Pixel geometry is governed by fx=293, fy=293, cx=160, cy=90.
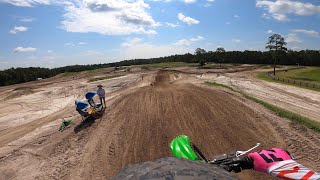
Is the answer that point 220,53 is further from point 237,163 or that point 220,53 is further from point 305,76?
point 237,163

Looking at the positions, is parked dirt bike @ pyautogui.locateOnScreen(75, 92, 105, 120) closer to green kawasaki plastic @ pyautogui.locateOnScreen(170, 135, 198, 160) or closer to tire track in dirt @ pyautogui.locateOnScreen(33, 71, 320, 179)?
tire track in dirt @ pyautogui.locateOnScreen(33, 71, 320, 179)

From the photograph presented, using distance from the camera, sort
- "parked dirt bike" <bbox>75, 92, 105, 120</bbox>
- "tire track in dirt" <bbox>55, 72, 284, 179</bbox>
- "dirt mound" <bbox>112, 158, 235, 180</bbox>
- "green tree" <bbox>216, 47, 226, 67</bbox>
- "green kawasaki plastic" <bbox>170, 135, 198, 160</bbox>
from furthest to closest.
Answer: "green tree" <bbox>216, 47, 226, 67</bbox>, "parked dirt bike" <bbox>75, 92, 105, 120</bbox>, "tire track in dirt" <bbox>55, 72, 284, 179</bbox>, "green kawasaki plastic" <bbox>170, 135, 198, 160</bbox>, "dirt mound" <bbox>112, 158, 235, 180</bbox>

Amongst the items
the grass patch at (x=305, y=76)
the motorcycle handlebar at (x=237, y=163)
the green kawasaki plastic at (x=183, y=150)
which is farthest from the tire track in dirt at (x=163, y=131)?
the grass patch at (x=305, y=76)

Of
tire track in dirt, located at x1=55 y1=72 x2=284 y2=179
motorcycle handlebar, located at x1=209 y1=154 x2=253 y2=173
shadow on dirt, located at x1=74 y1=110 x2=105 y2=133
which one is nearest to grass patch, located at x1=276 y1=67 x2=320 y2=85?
tire track in dirt, located at x1=55 y1=72 x2=284 y2=179

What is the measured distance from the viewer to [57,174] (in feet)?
38.9

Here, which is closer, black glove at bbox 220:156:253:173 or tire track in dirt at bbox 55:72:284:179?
black glove at bbox 220:156:253:173

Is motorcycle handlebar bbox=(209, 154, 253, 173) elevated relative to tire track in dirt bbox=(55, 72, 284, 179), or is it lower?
elevated

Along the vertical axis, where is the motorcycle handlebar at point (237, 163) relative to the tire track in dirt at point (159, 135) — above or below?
above

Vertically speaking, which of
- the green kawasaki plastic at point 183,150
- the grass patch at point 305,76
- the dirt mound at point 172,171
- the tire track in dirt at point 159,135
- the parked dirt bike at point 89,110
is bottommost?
the grass patch at point 305,76

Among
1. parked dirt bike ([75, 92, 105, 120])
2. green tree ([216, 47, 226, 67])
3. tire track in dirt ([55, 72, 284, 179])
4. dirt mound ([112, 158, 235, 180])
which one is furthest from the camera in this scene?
green tree ([216, 47, 226, 67])

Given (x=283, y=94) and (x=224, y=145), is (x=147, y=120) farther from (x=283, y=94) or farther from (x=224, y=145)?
(x=283, y=94)

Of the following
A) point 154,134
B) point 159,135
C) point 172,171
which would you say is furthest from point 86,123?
point 172,171

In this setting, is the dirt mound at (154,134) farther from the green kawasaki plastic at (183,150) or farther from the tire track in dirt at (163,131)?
the green kawasaki plastic at (183,150)

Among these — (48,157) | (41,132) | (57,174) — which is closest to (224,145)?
(57,174)
